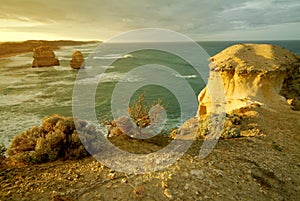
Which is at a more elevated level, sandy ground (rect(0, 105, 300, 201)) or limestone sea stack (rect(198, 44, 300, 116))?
limestone sea stack (rect(198, 44, 300, 116))

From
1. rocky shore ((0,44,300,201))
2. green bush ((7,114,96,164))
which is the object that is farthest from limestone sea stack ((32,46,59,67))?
rocky shore ((0,44,300,201))

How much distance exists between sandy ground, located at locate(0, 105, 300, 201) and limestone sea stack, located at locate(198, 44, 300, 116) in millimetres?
5788

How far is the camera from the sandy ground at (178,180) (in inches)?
147

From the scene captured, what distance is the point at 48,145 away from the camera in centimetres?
504

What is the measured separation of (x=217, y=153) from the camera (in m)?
5.36

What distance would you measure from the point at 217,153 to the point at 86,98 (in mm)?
18806

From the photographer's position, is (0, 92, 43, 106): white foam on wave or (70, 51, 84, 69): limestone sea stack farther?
(70, 51, 84, 69): limestone sea stack

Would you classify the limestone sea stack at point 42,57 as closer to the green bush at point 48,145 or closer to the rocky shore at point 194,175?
the green bush at point 48,145

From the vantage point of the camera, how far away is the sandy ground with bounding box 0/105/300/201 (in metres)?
3.74

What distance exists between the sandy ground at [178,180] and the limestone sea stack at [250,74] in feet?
19.0

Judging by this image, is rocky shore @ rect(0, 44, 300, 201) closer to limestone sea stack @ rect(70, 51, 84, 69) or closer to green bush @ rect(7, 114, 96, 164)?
green bush @ rect(7, 114, 96, 164)

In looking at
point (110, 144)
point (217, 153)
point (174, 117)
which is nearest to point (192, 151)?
point (217, 153)

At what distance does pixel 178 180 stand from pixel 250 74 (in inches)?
340

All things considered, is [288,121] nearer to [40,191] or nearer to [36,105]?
[40,191]
